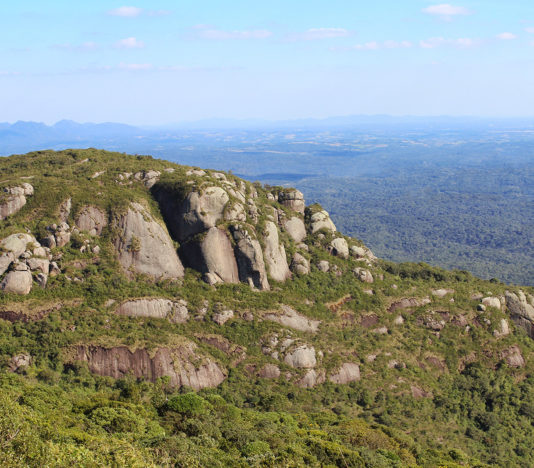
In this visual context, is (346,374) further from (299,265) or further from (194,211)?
(194,211)

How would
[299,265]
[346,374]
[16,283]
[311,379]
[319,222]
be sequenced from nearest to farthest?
[16,283]
[311,379]
[346,374]
[299,265]
[319,222]

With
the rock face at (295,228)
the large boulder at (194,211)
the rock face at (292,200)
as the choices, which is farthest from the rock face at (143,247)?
the rock face at (292,200)

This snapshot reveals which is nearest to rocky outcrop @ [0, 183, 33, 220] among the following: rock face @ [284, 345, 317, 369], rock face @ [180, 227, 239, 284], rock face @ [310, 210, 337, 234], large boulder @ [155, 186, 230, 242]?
large boulder @ [155, 186, 230, 242]

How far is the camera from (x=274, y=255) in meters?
58.8

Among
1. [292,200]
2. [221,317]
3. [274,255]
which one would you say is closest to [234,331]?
[221,317]

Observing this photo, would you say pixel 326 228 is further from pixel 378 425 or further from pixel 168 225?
pixel 378 425

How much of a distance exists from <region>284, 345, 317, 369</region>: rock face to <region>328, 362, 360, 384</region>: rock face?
2.65 metres

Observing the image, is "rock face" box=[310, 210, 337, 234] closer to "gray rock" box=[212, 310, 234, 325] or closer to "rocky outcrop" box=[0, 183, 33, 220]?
"gray rock" box=[212, 310, 234, 325]

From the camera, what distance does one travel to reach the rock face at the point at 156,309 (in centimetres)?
4866

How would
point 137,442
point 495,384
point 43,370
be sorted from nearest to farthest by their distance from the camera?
point 137,442, point 43,370, point 495,384

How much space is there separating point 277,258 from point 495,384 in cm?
2765

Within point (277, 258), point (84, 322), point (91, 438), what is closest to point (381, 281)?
point (277, 258)

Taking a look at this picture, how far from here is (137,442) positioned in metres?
29.1

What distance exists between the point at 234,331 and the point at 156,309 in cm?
806
